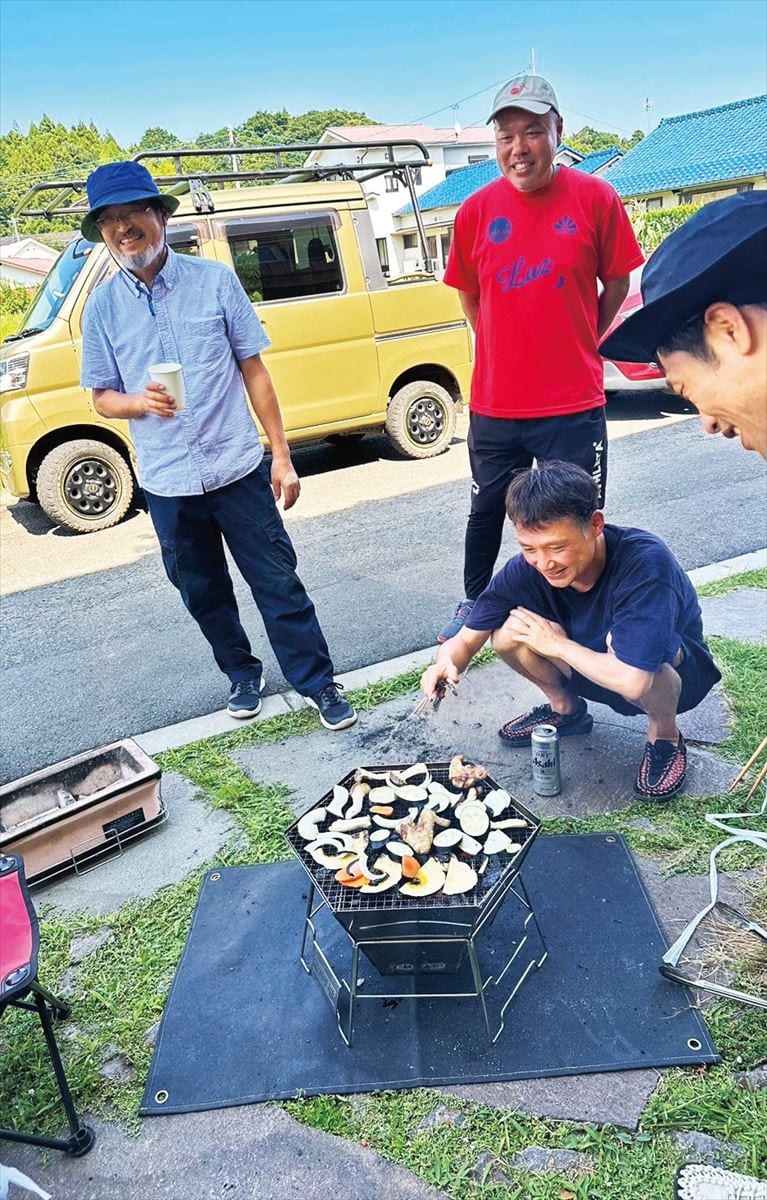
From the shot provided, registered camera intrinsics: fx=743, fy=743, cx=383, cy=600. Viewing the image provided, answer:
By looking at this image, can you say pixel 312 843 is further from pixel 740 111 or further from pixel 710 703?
pixel 740 111

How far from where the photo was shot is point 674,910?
2.05 metres

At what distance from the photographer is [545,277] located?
9.07 feet

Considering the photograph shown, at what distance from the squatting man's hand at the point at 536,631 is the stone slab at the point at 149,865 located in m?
1.19

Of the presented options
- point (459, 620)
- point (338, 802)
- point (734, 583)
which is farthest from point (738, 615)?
point (338, 802)

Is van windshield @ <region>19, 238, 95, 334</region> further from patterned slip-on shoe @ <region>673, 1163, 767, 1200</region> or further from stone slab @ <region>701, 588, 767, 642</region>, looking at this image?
patterned slip-on shoe @ <region>673, 1163, 767, 1200</region>

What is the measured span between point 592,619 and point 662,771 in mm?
604

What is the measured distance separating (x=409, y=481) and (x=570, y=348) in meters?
3.82

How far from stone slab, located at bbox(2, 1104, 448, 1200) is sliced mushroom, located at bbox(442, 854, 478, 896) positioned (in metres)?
0.55

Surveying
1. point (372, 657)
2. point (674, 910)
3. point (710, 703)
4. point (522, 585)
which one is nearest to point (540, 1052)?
point (674, 910)

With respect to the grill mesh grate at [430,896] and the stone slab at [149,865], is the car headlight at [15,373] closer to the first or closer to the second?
the stone slab at [149,865]

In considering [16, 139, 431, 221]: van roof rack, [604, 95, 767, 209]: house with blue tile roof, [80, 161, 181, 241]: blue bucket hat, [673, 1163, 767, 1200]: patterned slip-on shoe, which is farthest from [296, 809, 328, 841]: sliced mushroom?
[604, 95, 767, 209]: house with blue tile roof

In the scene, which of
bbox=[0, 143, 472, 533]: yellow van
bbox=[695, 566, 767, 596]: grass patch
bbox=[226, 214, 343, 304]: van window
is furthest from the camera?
bbox=[226, 214, 343, 304]: van window

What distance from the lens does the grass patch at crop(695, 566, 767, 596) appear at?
12.4 ft

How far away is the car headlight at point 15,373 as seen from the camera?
17.9 feet
